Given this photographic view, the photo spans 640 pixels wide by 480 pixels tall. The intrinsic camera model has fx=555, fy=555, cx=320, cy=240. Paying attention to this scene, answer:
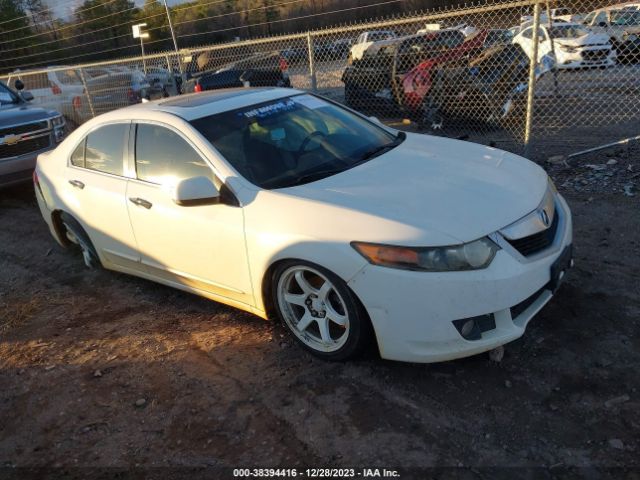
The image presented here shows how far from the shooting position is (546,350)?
3148mm

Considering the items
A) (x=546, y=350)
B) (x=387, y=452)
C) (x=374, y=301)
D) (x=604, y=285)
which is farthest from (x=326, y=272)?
(x=604, y=285)

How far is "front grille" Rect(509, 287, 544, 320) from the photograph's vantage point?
287 cm

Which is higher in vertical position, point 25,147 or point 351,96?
point 25,147

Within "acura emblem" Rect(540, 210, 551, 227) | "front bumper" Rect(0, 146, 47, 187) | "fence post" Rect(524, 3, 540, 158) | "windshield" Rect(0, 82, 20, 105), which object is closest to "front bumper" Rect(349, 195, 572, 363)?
"acura emblem" Rect(540, 210, 551, 227)

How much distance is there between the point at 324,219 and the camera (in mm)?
3016

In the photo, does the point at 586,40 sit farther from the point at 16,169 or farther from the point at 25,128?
the point at 16,169

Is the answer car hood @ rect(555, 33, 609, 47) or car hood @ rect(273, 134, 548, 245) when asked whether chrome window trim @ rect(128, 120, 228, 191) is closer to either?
car hood @ rect(273, 134, 548, 245)

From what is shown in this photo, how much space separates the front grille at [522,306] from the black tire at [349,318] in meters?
0.75

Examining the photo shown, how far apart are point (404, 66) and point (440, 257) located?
24.7 ft

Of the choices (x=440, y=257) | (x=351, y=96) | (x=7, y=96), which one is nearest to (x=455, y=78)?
(x=351, y=96)

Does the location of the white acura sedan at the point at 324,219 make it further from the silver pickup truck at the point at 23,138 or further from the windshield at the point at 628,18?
the windshield at the point at 628,18

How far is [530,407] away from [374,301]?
921 millimetres

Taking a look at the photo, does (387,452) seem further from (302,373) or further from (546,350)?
(546,350)

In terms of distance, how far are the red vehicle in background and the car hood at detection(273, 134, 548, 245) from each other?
5.58 metres
